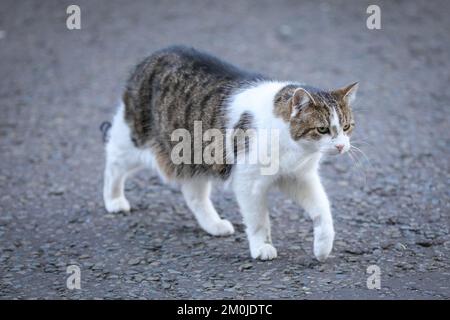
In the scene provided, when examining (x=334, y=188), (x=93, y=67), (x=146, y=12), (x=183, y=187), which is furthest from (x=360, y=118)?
(x=146, y=12)

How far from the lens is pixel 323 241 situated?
480cm

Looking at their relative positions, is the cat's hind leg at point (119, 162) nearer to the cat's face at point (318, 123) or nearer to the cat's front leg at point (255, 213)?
the cat's front leg at point (255, 213)

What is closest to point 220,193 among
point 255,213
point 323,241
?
point 255,213

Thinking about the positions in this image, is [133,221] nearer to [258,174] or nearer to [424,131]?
[258,174]

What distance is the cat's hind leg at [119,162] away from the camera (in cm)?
577

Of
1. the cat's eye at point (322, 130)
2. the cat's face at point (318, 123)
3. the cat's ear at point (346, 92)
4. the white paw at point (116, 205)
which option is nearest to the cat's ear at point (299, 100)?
the cat's face at point (318, 123)

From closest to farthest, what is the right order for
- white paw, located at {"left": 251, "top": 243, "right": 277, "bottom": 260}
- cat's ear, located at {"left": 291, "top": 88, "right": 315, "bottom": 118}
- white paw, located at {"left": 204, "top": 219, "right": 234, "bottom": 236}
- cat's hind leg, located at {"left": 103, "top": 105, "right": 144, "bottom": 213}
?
cat's ear, located at {"left": 291, "top": 88, "right": 315, "bottom": 118}, white paw, located at {"left": 251, "top": 243, "right": 277, "bottom": 260}, white paw, located at {"left": 204, "top": 219, "right": 234, "bottom": 236}, cat's hind leg, located at {"left": 103, "top": 105, "right": 144, "bottom": 213}

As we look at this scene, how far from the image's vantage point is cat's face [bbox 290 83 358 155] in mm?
4562

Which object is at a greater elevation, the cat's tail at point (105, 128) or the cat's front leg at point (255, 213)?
the cat's tail at point (105, 128)

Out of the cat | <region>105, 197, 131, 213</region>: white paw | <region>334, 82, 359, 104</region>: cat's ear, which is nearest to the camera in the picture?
the cat

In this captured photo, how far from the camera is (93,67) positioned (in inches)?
394

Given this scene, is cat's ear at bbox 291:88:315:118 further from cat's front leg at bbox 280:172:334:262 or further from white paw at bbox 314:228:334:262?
white paw at bbox 314:228:334:262

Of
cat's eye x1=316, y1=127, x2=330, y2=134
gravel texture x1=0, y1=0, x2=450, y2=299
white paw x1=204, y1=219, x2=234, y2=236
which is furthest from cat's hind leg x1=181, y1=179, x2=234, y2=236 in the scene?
cat's eye x1=316, y1=127, x2=330, y2=134

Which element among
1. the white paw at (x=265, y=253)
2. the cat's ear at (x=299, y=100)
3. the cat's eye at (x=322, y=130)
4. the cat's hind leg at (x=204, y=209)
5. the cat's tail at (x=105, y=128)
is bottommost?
the white paw at (x=265, y=253)
